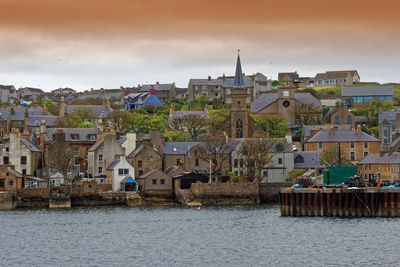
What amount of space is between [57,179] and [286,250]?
5773 cm

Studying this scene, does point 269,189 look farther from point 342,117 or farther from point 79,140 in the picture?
point 342,117

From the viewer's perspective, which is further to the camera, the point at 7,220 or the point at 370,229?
the point at 7,220

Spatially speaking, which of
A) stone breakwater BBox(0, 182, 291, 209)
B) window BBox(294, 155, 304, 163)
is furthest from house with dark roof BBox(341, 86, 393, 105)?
stone breakwater BBox(0, 182, 291, 209)

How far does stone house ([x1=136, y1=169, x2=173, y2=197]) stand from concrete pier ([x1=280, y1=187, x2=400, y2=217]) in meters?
26.4

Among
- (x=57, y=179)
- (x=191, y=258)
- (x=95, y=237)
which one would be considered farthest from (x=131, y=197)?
(x=191, y=258)

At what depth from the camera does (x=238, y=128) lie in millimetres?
152500

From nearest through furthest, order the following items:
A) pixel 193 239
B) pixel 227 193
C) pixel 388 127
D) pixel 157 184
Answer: pixel 193 239 → pixel 227 193 → pixel 157 184 → pixel 388 127

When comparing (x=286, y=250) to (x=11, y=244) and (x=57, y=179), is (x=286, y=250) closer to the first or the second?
(x=11, y=244)

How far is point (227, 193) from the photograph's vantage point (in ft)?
377

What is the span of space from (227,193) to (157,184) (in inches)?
385

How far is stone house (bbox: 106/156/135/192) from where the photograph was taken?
395ft

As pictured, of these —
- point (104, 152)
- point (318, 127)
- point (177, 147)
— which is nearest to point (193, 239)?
point (104, 152)

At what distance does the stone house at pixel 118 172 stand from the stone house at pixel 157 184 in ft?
9.97

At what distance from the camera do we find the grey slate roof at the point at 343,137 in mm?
135125
